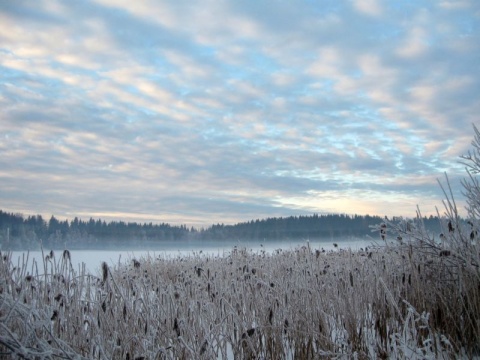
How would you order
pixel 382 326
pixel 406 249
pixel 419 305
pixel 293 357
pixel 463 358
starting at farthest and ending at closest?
1. pixel 406 249
2. pixel 382 326
3. pixel 419 305
4. pixel 293 357
5. pixel 463 358

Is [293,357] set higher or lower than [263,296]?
lower

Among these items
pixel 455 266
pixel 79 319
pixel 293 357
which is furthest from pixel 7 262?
pixel 455 266

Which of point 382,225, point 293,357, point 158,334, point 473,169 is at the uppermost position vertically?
point 473,169

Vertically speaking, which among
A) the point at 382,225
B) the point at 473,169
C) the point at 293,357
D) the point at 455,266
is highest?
the point at 473,169

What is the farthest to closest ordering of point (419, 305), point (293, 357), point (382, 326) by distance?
point (382, 326) < point (419, 305) < point (293, 357)

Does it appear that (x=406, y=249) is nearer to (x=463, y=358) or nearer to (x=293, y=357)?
(x=463, y=358)

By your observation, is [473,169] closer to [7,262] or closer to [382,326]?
[382,326]

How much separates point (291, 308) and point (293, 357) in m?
0.54

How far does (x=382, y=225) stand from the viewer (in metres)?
5.61

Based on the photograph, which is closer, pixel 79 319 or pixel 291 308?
pixel 79 319

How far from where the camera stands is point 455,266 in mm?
4879

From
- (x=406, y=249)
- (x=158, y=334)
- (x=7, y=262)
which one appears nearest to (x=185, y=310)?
(x=158, y=334)

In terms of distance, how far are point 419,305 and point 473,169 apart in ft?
6.23

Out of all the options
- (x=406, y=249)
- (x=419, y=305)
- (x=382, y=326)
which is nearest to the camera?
(x=419, y=305)
